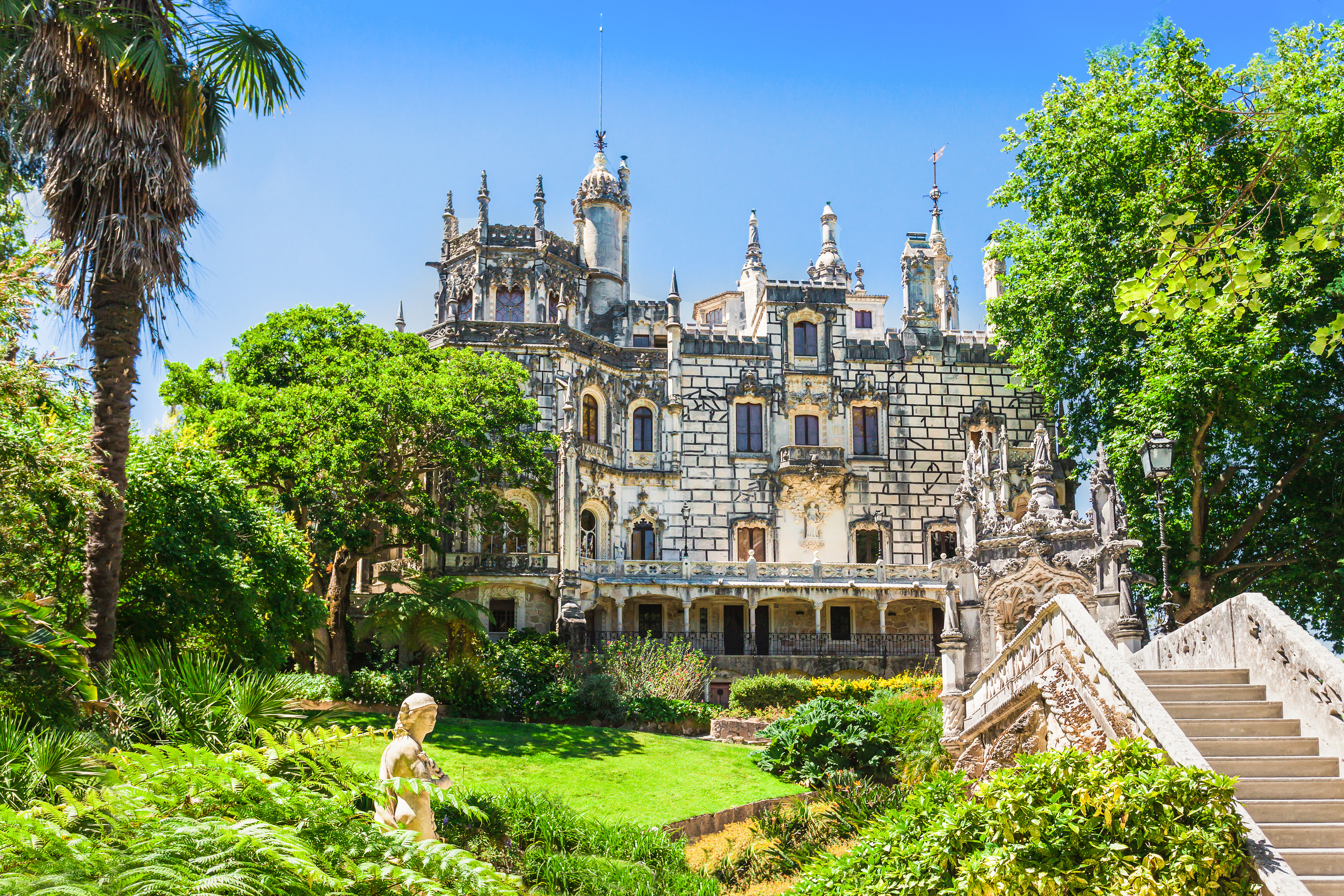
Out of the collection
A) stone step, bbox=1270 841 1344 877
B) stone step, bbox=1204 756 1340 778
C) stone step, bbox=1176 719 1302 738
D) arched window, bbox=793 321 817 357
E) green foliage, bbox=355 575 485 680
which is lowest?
stone step, bbox=1270 841 1344 877

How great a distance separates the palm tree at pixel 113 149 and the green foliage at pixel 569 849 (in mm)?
4842

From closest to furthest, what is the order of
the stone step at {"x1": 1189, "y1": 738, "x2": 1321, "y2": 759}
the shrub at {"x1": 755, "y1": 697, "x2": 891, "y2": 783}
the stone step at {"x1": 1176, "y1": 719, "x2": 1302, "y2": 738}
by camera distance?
the stone step at {"x1": 1189, "y1": 738, "x2": 1321, "y2": 759}, the stone step at {"x1": 1176, "y1": 719, "x2": 1302, "y2": 738}, the shrub at {"x1": 755, "y1": 697, "x2": 891, "y2": 783}

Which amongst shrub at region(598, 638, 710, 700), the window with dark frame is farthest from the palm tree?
the window with dark frame

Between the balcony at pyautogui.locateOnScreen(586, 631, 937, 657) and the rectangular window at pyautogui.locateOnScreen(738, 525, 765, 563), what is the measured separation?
3.27 m

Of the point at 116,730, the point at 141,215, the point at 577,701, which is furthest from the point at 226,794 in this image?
the point at 577,701

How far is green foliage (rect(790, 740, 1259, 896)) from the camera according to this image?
26.3ft

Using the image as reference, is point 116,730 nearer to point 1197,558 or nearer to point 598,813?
point 598,813

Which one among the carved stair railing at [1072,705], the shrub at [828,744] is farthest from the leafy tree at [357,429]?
the carved stair railing at [1072,705]

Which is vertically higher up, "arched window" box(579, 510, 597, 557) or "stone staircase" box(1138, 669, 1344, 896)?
"arched window" box(579, 510, 597, 557)

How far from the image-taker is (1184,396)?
25375 millimetres

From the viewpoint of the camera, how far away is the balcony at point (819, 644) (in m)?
36.3

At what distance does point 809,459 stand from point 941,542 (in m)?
5.57

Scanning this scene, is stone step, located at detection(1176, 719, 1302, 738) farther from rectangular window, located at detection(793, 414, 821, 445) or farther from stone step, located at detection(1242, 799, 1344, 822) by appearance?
rectangular window, located at detection(793, 414, 821, 445)

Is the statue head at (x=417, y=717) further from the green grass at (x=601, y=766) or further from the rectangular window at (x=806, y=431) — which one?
the rectangular window at (x=806, y=431)
